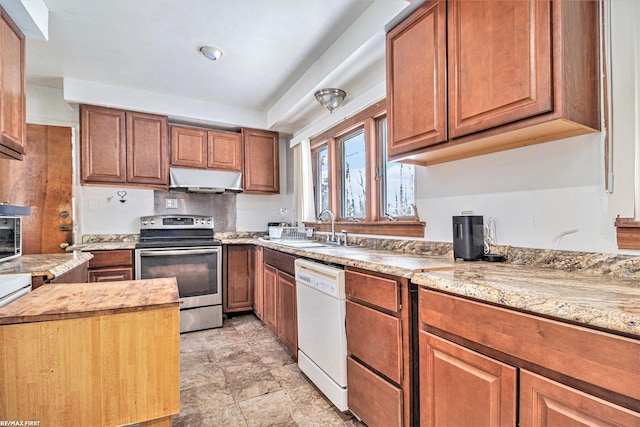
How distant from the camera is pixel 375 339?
151 centimetres

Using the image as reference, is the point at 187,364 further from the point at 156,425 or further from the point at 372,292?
the point at 372,292

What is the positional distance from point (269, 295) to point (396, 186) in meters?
1.59

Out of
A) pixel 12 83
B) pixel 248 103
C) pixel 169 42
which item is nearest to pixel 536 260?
pixel 169 42

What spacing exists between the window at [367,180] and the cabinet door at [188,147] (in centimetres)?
139

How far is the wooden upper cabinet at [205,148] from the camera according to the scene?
364 centimetres

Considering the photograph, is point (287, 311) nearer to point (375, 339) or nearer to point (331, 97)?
point (375, 339)

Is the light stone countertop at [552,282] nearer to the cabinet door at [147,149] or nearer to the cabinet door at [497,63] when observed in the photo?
the cabinet door at [497,63]

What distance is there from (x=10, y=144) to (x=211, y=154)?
2068 millimetres

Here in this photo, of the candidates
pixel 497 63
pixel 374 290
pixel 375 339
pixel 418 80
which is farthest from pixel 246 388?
pixel 497 63

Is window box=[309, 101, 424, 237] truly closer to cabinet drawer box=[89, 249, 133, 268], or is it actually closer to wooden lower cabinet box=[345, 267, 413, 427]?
wooden lower cabinet box=[345, 267, 413, 427]

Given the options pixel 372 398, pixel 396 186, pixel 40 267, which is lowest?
pixel 372 398

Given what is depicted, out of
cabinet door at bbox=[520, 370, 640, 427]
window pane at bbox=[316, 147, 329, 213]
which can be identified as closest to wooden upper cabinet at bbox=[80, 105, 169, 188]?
window pane at bbox=[316, 147, 329, 213]

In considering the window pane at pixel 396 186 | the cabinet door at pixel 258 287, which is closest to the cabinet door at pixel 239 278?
the cabinet door at pixel 258 287

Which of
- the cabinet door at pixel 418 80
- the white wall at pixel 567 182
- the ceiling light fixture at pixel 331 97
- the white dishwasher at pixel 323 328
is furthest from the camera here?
the ceiling light fixture at pixel 331 97
